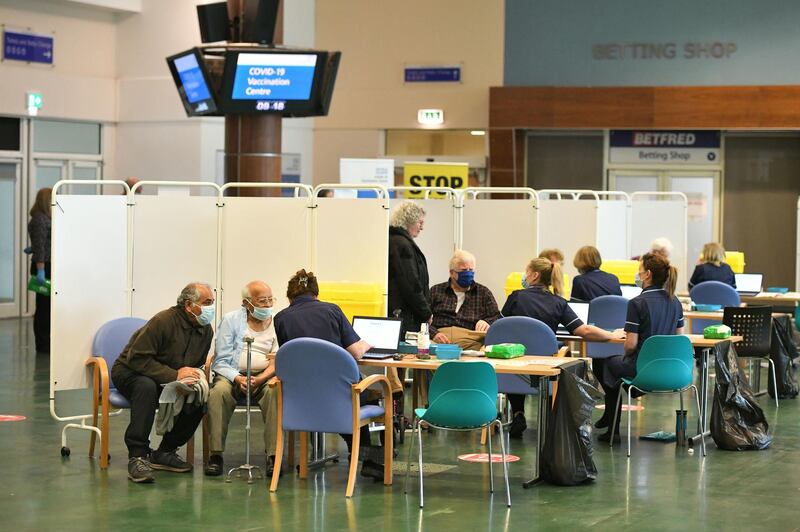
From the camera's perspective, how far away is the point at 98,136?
18.3m

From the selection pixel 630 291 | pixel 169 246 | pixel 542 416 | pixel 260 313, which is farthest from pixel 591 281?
pixel 260 313

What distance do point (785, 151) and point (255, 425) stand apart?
1170cm

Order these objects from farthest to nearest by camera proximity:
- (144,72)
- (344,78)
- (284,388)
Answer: (344,78) < (144,72) < (284,388)

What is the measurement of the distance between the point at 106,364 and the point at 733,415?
414cm

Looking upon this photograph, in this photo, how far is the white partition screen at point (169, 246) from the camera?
920 centimetres

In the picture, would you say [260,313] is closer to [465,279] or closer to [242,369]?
[242,369]

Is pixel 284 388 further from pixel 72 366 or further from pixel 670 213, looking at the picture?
pixel 670 213

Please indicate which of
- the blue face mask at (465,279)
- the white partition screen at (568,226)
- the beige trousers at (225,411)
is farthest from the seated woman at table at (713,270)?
the beige trousers at (225,411)

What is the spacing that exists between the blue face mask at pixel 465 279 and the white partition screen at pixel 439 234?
1.71 meters

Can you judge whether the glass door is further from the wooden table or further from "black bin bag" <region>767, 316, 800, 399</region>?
the wooden table

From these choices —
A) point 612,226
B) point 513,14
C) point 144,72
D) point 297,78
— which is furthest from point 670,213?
point 144,72

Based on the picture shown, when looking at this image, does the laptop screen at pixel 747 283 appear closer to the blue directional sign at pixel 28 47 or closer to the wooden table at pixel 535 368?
the wooden table at pixel 535 368

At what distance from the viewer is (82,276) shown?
8.78 metres

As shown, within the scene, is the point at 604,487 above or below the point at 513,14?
below
